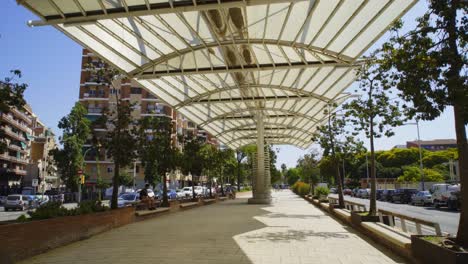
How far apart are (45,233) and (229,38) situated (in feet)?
41.0

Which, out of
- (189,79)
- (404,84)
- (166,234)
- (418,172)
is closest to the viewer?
(404,84)

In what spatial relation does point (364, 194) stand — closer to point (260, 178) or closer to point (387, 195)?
point (387, 195)

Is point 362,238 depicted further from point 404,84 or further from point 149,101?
point 149,101

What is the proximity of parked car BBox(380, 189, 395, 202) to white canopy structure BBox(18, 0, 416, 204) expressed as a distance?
62.3ft

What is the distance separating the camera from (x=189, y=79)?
2514 cm

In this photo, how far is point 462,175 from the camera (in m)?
6.66

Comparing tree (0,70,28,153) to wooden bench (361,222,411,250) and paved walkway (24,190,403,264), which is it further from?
wooden bench (361,222,411,250)

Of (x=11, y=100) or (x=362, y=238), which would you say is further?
(x=362, y=238)

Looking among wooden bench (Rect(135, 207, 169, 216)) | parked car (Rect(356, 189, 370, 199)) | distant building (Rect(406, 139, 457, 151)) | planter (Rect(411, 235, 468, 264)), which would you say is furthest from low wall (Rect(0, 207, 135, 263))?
distant building (Rect(406, 139, 457, 151))

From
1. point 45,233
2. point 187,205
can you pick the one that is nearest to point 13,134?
point 187,205

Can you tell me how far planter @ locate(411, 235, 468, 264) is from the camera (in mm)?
5496

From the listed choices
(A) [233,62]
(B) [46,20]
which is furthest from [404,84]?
(A) [233,62]

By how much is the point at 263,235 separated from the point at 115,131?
25.2 ft

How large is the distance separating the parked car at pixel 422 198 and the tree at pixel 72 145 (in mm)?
34590
